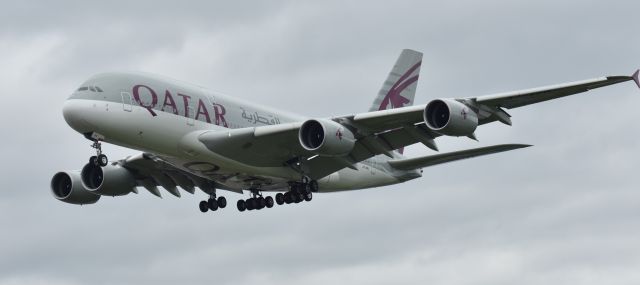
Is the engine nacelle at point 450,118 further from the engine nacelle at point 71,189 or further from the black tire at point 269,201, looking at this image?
the engine nacelle at point 71,189

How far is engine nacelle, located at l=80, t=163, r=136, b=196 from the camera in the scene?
5925cm

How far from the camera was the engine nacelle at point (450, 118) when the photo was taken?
50594 mm

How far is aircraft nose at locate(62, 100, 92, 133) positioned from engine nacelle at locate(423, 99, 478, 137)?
12508 mm

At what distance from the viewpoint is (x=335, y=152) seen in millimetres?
52875

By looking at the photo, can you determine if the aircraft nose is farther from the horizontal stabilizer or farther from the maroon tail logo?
the maroon tail logo

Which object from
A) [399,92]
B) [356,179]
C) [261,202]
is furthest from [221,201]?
[399,92]

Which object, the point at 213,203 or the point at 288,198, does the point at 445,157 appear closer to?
the point at 288,198

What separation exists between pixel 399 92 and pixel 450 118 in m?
16.1

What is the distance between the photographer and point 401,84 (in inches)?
2633

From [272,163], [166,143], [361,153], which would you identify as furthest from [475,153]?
[166,143]

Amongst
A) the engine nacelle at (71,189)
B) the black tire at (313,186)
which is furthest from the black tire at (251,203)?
the engine nacelle at (71,189)

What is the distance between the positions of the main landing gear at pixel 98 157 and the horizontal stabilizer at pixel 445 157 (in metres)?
14.1

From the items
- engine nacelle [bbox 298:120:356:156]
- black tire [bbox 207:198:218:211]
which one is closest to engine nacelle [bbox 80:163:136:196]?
black tire [bbox 207:198:218:211]

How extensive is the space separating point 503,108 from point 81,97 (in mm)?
15662
